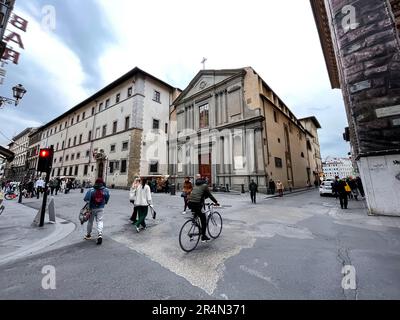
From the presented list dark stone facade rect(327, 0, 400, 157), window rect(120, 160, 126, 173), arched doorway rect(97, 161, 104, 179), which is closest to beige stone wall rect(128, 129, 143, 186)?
window rect(120, 160, 126, 173)

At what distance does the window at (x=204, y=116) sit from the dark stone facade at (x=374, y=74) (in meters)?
15.8

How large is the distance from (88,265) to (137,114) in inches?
980

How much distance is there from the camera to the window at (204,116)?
24214mm

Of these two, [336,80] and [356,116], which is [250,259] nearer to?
[356,116]

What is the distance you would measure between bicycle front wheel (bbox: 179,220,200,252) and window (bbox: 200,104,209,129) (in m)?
20.2

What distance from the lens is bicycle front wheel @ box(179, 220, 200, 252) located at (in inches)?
176

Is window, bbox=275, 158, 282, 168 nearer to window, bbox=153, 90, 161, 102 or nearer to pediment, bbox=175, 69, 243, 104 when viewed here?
pediment, bbox=175, 69, 243, 104

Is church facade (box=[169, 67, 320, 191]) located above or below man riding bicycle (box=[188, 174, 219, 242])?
above

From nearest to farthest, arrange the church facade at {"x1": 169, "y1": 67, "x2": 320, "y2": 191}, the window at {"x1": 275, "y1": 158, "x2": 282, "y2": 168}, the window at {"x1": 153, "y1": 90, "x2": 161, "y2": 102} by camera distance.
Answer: the church facade at {"x1": 169, "y1": 67, "x2": 320, "y2": 191}, the window at {"x1": 275, "y1": 158, "x2": 282, "y2": 168}, the window at {"x1": 153, "y1": 90, "x2": 161, "y2": 102}

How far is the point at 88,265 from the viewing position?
11.7 feet

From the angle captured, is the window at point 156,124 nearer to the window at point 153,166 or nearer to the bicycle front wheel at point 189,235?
the window at point 153,166

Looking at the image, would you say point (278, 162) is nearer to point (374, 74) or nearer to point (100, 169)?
point (374, 74)

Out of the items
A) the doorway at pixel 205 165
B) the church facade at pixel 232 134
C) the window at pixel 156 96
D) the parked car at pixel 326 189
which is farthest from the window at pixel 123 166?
the parked car at pixel 326 189

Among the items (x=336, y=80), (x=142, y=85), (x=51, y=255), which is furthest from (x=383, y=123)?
(x=142, y=85)
